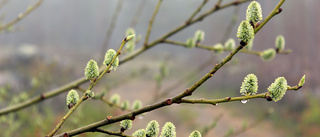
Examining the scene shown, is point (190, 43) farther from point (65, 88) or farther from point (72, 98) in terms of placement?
point (72, 98)

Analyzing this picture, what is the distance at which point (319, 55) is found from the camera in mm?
5469

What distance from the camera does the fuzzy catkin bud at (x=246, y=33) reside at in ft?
1.07

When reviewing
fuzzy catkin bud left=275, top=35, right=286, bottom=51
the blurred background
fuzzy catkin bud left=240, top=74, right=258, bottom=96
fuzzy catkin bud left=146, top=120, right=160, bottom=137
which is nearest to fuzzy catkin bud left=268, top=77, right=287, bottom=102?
fuzzy catkin bud left=240, top=74, right=258, bottom=96

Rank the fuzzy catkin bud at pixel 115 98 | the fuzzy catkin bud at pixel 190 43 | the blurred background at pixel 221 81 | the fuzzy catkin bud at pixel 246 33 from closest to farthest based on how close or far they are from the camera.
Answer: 1. the fuzzy catkin bud at pixel 246 33
2. the fuzzy catkin bud at pixel 115 98
3. the fuzzy catkin bud at pixel 190 43
4. the blurred background at pixel 221 81

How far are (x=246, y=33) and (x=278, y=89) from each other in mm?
81

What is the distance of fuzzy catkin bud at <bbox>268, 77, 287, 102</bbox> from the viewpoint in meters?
0.34

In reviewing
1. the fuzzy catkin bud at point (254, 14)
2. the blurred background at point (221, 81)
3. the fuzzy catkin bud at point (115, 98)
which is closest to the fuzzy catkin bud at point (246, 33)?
the fuzzy catkin bud at point (254, 14)

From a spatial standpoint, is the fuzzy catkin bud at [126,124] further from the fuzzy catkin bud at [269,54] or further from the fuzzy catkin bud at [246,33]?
the fuzzy catkin bud at [269,54]

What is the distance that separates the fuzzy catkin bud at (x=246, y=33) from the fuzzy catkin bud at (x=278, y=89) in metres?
0.07

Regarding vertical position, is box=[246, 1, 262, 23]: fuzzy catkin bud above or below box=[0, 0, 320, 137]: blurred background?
below

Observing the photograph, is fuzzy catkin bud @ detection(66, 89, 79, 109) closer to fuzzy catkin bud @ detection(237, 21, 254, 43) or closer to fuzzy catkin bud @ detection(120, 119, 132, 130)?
fuzzy catkin bud @ detection(120, 119, 132, 130)

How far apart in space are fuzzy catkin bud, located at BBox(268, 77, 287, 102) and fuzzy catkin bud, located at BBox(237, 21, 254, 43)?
0.07 meters

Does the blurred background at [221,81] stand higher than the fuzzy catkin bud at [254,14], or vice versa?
the blurred background at [221,81]

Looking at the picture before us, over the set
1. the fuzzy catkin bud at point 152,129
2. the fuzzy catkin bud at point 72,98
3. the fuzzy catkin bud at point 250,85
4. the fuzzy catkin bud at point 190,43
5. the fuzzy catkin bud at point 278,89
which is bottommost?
the fuzzy catkin bud at point 152,129
